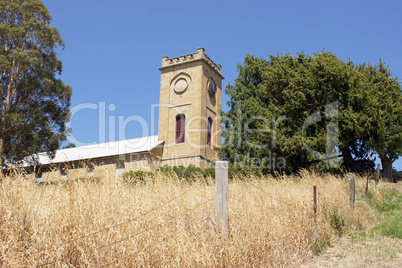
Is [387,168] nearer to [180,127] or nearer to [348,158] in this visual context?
[348,158]

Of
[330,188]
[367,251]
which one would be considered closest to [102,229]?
[367,251]

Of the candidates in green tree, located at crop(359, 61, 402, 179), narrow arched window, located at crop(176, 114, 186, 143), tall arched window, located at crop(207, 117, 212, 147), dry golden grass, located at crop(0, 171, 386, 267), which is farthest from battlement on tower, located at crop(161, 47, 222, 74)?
dry golden grass, located at crop(0, 171, 386, 267)

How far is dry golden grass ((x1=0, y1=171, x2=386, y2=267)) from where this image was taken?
4148 millimetres

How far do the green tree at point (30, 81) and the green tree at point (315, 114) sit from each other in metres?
13.1

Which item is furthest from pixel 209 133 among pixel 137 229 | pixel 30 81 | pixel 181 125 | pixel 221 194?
pixel 137 229

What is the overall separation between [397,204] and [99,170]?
1003cm

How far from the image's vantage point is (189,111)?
31.0m

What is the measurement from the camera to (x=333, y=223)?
26.2 ft

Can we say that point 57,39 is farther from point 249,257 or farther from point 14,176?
point 249,257

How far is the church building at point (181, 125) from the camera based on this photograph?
29.4 m

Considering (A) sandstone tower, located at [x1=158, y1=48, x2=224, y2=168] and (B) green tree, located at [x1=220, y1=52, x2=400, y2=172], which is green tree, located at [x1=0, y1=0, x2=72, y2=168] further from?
(B) green tree, located at [x1=220, y1=52, x2=400, y2=172]

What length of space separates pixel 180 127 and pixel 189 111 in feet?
5.78

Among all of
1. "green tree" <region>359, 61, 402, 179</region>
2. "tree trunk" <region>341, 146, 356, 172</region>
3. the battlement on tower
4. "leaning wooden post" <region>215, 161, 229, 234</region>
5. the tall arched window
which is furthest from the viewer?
the tall arched window

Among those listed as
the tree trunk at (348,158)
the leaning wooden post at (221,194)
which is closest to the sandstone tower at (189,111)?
the tree trunk at (348,158)
